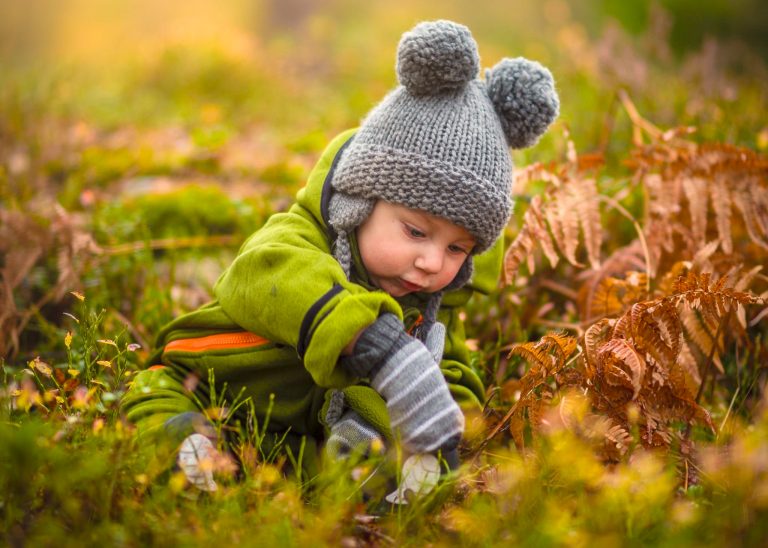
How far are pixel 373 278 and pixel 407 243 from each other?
0.67ft

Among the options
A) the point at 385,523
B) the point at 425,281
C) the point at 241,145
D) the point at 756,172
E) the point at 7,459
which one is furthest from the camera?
the point at 241,145

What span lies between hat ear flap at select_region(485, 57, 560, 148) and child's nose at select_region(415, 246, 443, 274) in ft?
1.79

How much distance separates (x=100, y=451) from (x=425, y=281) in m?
1.09

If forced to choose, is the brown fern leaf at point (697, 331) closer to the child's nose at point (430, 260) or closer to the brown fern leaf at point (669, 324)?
the brown fern leaf at point (669, 324)

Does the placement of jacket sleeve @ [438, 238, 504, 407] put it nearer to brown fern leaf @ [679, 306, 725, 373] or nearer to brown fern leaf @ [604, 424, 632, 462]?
brown fern leaf @ [604, 424, 632, 462]

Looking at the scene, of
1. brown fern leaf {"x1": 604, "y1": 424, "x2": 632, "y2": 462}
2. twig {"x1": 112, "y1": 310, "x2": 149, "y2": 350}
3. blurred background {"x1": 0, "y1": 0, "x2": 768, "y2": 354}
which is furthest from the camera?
blurred background {"x1": 0, "y1": 0, "x2": 768, "y2": 354}

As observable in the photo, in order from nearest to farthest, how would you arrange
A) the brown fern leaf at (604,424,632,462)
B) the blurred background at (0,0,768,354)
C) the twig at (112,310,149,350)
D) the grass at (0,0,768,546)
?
the grass at (0,0,768,546)
the brown fern leaf at (604,424,632,462)
the twig at (112,310,149,350)
the blurred background at (0,0,768,354)

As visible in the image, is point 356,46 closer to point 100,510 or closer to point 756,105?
point 756,105

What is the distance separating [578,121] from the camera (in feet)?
17.4

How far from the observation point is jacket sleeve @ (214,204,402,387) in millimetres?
2018

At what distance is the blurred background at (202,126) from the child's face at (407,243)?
129 cm

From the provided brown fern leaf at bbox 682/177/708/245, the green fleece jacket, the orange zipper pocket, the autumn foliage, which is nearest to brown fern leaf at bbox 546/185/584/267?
the autumn foliage

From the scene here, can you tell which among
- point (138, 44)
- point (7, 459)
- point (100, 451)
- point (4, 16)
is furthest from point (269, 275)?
point (4, 16)

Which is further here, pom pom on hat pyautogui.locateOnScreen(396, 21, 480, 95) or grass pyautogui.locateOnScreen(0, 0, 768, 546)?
pom pom on hat pyautogui.locateOnScreen(396, 21, 480, 95)
